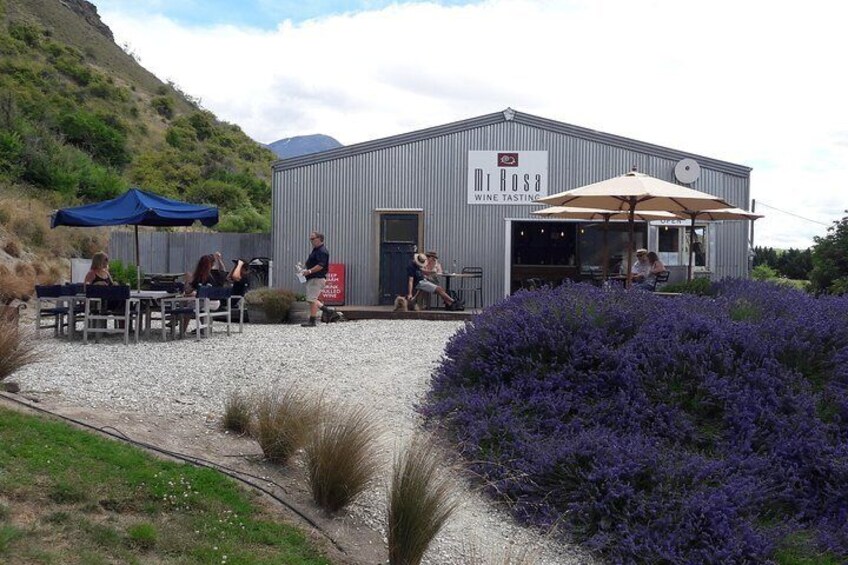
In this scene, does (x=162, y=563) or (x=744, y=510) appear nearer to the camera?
(x=162, y=563)

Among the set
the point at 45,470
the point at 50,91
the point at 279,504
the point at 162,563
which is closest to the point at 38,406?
the point at 45,470

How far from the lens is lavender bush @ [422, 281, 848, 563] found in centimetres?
614

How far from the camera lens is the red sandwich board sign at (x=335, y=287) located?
61.5 ft

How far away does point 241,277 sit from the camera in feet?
51.9

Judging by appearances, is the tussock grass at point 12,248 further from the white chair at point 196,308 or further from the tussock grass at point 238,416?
the tussock grass at point 238,416

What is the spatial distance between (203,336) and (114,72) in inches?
1704

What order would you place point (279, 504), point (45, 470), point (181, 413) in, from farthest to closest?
point (181, 413)
point (279, 504)
point (45, 470)

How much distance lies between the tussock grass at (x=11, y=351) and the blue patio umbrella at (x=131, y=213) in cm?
503

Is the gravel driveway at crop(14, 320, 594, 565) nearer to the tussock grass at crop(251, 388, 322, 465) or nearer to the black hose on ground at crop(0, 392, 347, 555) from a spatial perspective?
the black hose on ground at crop(0, 392, 347, 555)

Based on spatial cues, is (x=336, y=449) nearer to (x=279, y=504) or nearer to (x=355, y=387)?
(x=279, y=504)

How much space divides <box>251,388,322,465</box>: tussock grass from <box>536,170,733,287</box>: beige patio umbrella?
658 cm

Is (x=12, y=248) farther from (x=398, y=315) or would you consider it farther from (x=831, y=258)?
(x=831, y=258)

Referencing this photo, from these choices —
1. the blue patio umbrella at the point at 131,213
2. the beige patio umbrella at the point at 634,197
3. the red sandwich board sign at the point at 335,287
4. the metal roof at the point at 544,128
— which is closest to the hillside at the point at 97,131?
the red sandwich board sign at the point at 335,287

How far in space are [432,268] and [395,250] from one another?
1.29 metres
